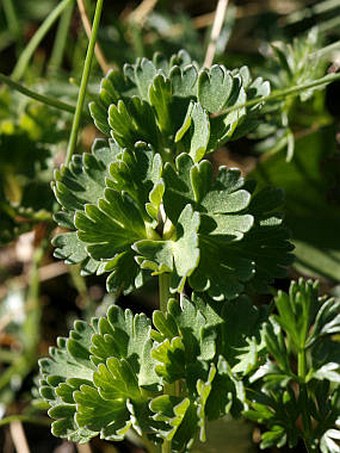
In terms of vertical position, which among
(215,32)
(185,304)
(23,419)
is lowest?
(23,419)

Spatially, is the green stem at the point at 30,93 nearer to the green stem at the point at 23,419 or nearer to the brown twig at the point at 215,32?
the brown twig at the point at 215,32

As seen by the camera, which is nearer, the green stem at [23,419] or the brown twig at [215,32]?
the green stem at [23,419]

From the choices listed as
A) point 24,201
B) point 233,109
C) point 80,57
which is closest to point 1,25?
point 80,57

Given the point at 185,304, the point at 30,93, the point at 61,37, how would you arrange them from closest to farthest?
the point at 185,304
the point at 30,93
the point at 61,37

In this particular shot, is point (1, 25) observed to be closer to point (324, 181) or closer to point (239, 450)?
point (324, 181)

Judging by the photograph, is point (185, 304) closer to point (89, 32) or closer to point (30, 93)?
point (30, 93)

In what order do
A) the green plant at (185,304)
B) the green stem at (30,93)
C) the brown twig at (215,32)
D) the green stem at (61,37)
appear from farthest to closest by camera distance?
the green stem at (61,37)
the brown twig at (215,32)
the green stem at (30,93)
the green plant at (185,304)

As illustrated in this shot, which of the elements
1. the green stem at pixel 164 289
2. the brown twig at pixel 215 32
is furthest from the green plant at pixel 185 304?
the brown twig at pixel 215 32

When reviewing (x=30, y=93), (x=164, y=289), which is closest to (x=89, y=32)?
(x=30, y=93)

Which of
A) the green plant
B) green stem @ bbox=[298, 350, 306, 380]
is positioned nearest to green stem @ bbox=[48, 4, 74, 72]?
the green plant
